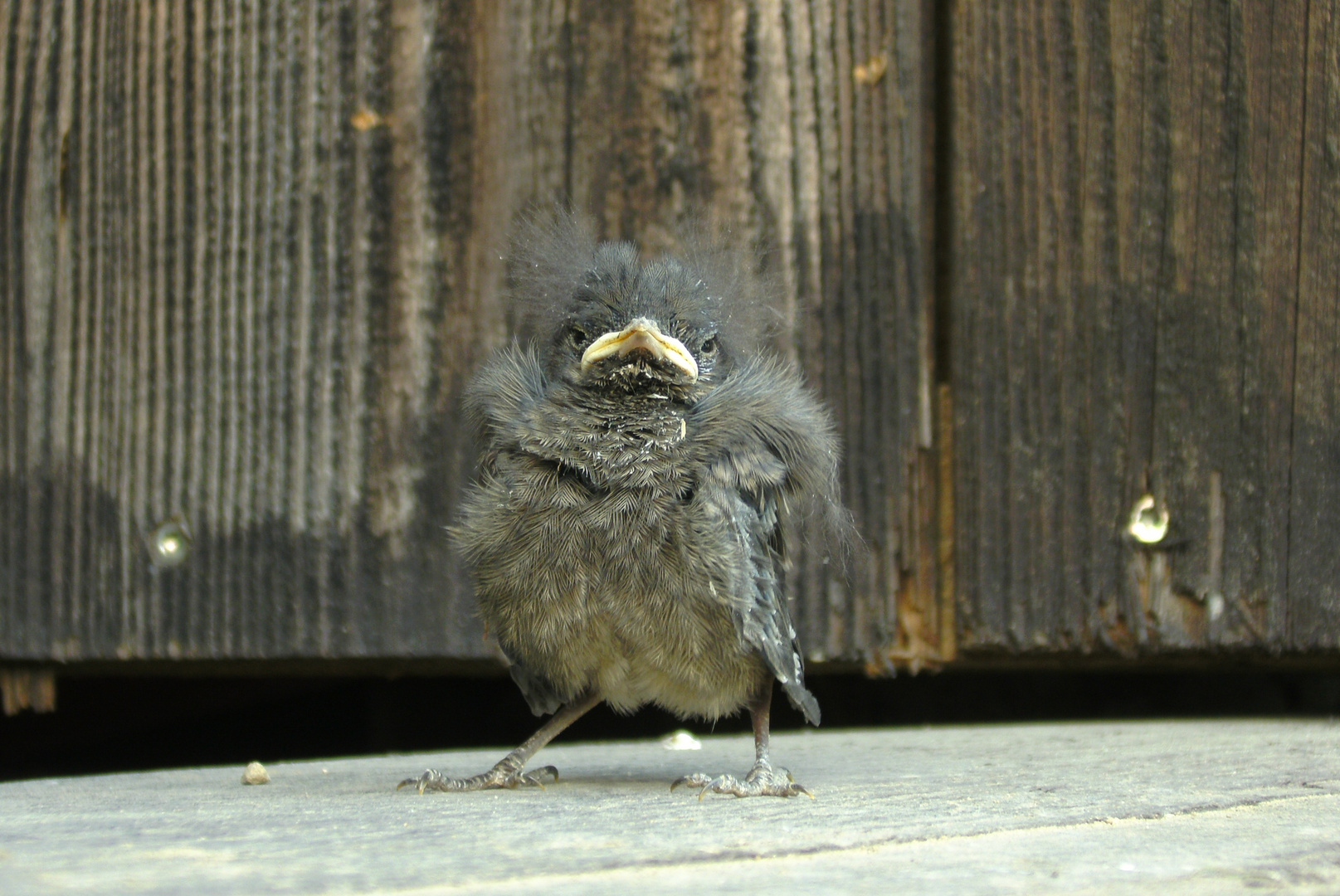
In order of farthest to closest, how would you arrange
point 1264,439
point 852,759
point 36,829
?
point 1264,439 → point 852,759 → point 36,829

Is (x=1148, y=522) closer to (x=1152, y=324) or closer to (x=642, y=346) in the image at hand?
(x=1152, y=324)

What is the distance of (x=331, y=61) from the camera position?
259 cm

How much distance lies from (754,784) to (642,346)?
804mm

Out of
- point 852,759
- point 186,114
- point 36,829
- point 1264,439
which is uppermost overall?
point 186,114

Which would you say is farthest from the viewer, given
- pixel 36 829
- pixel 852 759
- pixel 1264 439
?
pixel 1264 439

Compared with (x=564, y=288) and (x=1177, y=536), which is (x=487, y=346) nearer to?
(x=564, y=288)

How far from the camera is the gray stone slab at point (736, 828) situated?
109cm

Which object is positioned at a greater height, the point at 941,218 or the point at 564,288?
the point at 941,218

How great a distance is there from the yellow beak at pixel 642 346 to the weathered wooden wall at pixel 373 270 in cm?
53

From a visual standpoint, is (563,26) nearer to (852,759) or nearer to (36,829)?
(852,759)

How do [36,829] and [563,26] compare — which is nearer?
[36,829]

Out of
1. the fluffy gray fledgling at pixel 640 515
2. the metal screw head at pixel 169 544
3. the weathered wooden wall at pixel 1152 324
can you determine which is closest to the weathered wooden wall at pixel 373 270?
the metal screw head at pixel 169 544

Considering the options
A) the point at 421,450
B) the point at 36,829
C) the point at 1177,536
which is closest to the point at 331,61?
the point at 421,450

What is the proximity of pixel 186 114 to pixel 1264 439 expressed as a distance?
2586 mm
